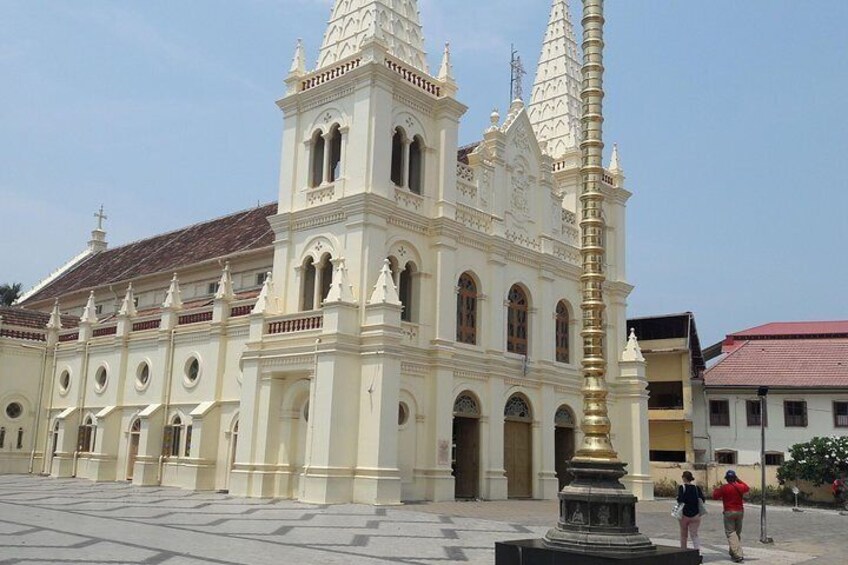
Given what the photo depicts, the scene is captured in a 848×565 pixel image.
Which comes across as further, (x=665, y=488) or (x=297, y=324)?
(x=665, y=488)

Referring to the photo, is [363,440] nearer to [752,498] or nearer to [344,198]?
[344,198]

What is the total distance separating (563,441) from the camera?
31750 millimetres

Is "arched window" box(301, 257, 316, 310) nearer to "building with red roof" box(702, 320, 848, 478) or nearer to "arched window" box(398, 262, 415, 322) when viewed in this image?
"arched window" box(398, 262, 415, 322)

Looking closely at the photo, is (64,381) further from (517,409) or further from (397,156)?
(517,409)

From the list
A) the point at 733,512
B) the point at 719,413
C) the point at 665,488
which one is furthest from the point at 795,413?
the point at 733,512

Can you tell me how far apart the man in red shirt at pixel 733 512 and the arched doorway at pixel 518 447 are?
46.4ft

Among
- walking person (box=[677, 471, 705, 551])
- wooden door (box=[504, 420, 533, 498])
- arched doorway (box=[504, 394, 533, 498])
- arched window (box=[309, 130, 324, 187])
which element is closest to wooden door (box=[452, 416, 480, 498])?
arched doorway (box=[504, 394, 533, 498])

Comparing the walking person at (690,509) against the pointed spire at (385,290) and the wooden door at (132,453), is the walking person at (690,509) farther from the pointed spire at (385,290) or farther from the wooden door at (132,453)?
the wooden door at (132,453)

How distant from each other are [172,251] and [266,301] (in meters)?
17.2

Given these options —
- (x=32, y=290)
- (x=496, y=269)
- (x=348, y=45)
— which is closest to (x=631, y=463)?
(x=496, y=269)

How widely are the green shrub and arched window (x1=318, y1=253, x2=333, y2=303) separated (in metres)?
19.4

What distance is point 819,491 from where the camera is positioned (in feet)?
114

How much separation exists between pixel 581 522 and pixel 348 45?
2075cm

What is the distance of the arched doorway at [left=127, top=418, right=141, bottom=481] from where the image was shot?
32.0m
